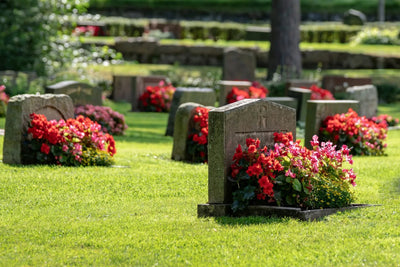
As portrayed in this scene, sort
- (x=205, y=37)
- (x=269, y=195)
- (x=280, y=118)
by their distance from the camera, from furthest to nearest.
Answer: (x=205, y=37)
(x=280, y=118)
(x=269, y=195)

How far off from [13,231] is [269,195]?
2474 millimetres

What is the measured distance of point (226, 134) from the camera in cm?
827

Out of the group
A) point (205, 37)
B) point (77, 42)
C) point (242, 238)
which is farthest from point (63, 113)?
point (205, 37)

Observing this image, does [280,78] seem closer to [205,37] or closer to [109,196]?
[205,37]

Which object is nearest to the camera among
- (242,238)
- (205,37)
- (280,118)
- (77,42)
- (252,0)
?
(242,238)

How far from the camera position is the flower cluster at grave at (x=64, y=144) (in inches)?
440

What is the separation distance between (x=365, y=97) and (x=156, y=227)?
408 inches

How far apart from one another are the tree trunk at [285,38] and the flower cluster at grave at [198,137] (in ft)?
44.5

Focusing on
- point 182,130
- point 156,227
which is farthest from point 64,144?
point 156,227

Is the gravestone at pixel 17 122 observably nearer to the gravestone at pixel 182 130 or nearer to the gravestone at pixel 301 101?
the gravestone at pixel 182 130

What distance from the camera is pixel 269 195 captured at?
26.5 feet

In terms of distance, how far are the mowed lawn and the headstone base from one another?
0.12m

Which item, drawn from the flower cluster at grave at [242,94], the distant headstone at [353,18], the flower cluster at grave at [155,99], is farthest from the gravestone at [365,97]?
the distant headstone at [353,18]

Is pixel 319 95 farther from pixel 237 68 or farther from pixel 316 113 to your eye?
pixel 316 113
